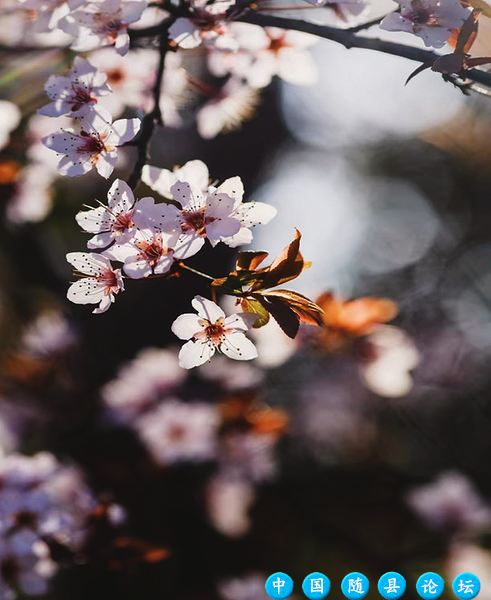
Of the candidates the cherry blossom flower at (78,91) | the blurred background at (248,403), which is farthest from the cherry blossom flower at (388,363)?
the cherry blossom flower at (78,91)

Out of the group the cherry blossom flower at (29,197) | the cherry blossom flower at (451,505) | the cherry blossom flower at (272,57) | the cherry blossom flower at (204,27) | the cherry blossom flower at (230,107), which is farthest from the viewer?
the cherry blossom flower at (451,505)

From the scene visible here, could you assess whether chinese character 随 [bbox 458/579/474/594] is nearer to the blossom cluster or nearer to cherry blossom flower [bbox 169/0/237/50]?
the blossom cluster

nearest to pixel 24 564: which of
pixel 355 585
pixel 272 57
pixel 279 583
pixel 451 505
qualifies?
pixel 279 583

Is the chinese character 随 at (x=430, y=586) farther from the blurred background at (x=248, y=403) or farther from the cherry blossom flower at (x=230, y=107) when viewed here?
the cherry blossom flower at (x=230, y=107)

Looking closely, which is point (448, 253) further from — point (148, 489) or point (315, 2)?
point (315, 2)

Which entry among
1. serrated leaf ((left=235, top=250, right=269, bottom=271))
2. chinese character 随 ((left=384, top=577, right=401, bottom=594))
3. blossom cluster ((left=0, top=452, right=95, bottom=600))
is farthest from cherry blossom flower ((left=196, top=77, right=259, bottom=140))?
chinese character 随 ((left=384, top=577, right=401, bottom=594))

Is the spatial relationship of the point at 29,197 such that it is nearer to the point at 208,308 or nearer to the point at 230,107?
the point at 230,107

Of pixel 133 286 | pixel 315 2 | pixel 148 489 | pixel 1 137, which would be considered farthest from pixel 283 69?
pixel 133 286
